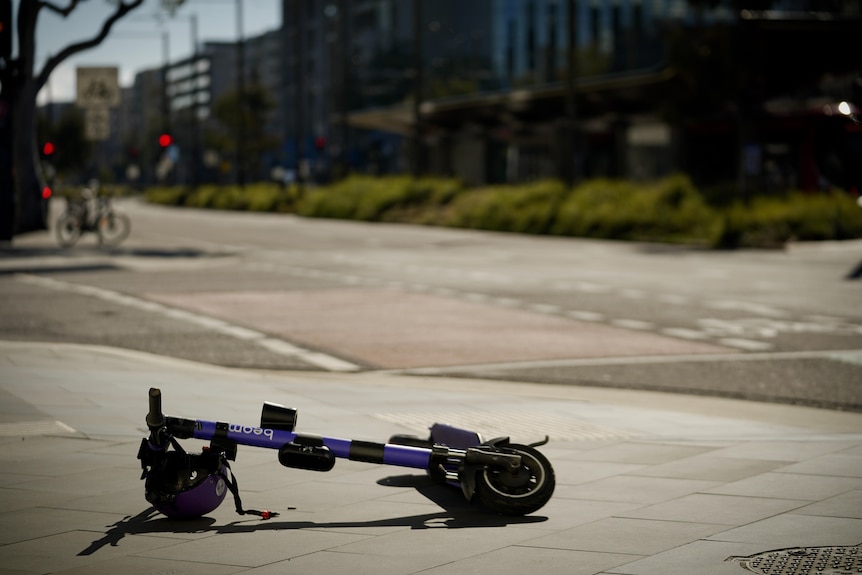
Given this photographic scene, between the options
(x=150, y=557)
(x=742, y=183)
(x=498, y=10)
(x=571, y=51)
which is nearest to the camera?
(x=150, y=557)

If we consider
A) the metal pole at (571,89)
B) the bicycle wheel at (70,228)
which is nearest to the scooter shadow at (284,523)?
the bicycle wheel at (70,228)

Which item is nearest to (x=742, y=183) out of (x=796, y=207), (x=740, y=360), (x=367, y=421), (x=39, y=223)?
(x=796, y=207)

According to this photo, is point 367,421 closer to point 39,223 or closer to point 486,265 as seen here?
point 486,265

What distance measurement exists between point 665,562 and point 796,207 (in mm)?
30735

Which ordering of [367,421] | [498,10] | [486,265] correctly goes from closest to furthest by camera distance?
[367,421] < [486,265] < [498,10]

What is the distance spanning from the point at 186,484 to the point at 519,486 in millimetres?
1410

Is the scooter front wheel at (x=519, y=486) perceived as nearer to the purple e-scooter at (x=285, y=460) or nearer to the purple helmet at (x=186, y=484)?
the purple e-scooter at (x=285, y=460)

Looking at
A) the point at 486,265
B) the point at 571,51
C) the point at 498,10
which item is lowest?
the point at 486,265

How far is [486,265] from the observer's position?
1002 inches

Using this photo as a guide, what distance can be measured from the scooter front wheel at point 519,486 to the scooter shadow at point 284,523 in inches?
2.5

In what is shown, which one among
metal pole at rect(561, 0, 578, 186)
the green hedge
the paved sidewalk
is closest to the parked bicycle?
the green hedge

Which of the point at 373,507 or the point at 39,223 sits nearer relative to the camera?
the point at 373,507

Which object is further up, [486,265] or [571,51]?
[571,51]

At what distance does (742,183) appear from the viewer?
A: 37.9m
